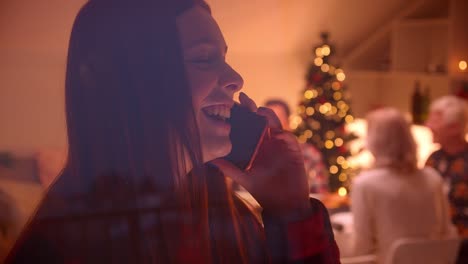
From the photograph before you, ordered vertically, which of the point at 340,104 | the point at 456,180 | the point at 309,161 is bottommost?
the point at 456,180

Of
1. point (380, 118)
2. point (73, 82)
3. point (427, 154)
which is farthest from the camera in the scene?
point (427, 154)

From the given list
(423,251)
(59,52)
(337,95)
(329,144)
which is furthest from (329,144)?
(59,52)

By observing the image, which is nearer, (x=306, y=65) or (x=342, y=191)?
(x=306, y=65)

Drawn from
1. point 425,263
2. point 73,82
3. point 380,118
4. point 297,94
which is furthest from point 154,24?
point 425,263

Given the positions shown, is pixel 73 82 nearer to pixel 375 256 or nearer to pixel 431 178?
pixel 375 256

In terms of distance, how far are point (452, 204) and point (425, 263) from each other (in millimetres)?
236

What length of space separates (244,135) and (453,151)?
0.75m

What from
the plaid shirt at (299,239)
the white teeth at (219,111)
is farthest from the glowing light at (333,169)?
the white teeth at (219,111)

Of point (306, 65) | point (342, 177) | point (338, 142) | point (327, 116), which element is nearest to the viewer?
point (306, 65)

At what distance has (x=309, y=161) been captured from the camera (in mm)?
1175

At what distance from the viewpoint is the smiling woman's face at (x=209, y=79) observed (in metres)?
0.77

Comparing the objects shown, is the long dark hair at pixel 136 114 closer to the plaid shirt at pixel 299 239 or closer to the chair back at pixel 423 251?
the plaid shirt at pixel 299 239

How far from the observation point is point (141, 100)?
29.9 inches

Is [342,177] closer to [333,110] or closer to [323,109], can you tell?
[333,110]
